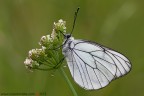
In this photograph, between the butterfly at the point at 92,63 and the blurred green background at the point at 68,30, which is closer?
the butterfly at the point at 92,63

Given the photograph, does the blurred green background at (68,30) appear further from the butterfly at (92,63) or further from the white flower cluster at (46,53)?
the white flower cluster at (46,53)

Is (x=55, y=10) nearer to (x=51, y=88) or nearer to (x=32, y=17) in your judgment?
(x=32, y=17)

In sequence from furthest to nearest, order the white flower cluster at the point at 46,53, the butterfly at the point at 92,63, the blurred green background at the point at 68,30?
the blurred green background at the point at 68,30 < the butterfly at the point at 92,63 < the white flower cluster at the point at 46,53

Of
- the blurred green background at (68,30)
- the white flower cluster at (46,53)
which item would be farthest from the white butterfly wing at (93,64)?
the blurred green background at (68,30)

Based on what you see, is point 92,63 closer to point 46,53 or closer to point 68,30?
point 46,53

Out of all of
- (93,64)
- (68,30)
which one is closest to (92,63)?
(93,64)

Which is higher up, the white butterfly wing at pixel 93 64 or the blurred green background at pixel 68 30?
the blurred green background at pixel 68 30

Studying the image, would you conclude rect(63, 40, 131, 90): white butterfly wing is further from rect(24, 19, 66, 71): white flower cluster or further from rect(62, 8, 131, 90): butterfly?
rect(24, 19, 66, 71): white flower cluster
